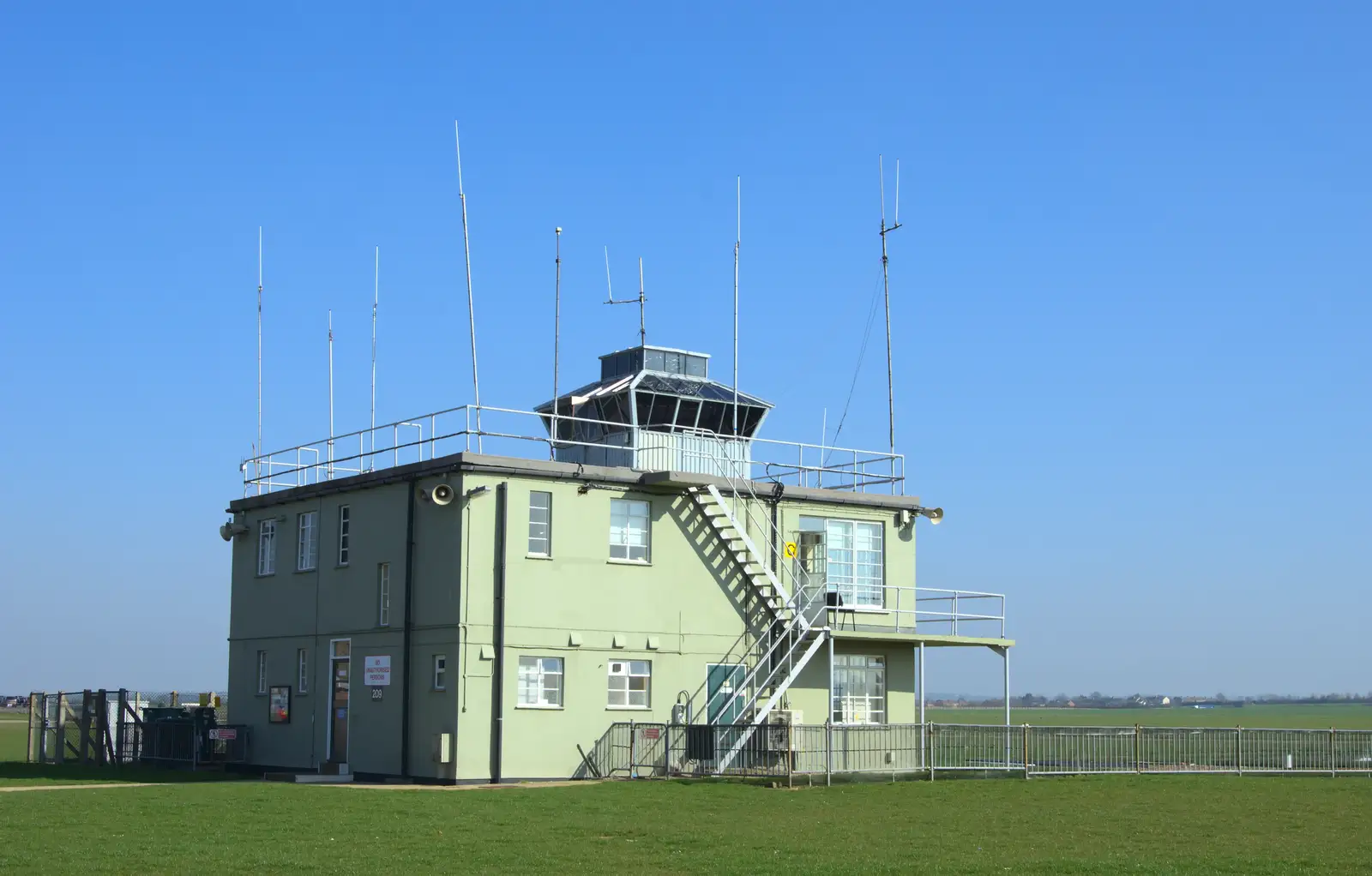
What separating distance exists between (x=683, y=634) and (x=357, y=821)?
1337 cm

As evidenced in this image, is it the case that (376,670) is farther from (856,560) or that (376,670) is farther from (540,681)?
(856,560)

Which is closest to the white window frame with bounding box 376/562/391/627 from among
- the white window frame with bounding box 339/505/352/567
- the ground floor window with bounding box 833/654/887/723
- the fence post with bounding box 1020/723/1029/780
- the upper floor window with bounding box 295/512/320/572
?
the white window frame with bounding box 339/505/352/567

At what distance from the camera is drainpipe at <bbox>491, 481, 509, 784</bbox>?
105 ft

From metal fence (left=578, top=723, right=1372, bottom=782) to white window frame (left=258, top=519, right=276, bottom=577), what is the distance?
10.3 metres

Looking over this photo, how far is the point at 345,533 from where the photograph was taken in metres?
36.1

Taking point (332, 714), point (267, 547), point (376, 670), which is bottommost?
point (332, 714)

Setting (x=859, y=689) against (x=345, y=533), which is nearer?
(x=345, y=533)

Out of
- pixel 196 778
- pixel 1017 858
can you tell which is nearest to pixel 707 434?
pixel 196 778

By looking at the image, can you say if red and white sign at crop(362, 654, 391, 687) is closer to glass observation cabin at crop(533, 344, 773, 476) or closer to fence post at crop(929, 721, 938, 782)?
glass observation cabin at crop(533, 344, 773, 476)

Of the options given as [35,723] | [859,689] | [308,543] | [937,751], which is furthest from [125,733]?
[937,751]

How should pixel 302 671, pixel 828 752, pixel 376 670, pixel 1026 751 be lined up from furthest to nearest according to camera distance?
1. pixel 302 671
2. pixel 1026 751
3. pixel 376 670
4. pixel 828 752

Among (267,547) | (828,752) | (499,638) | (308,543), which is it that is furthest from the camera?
(267,547)

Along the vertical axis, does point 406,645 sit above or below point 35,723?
above

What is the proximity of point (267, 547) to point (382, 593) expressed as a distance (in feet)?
19.2
